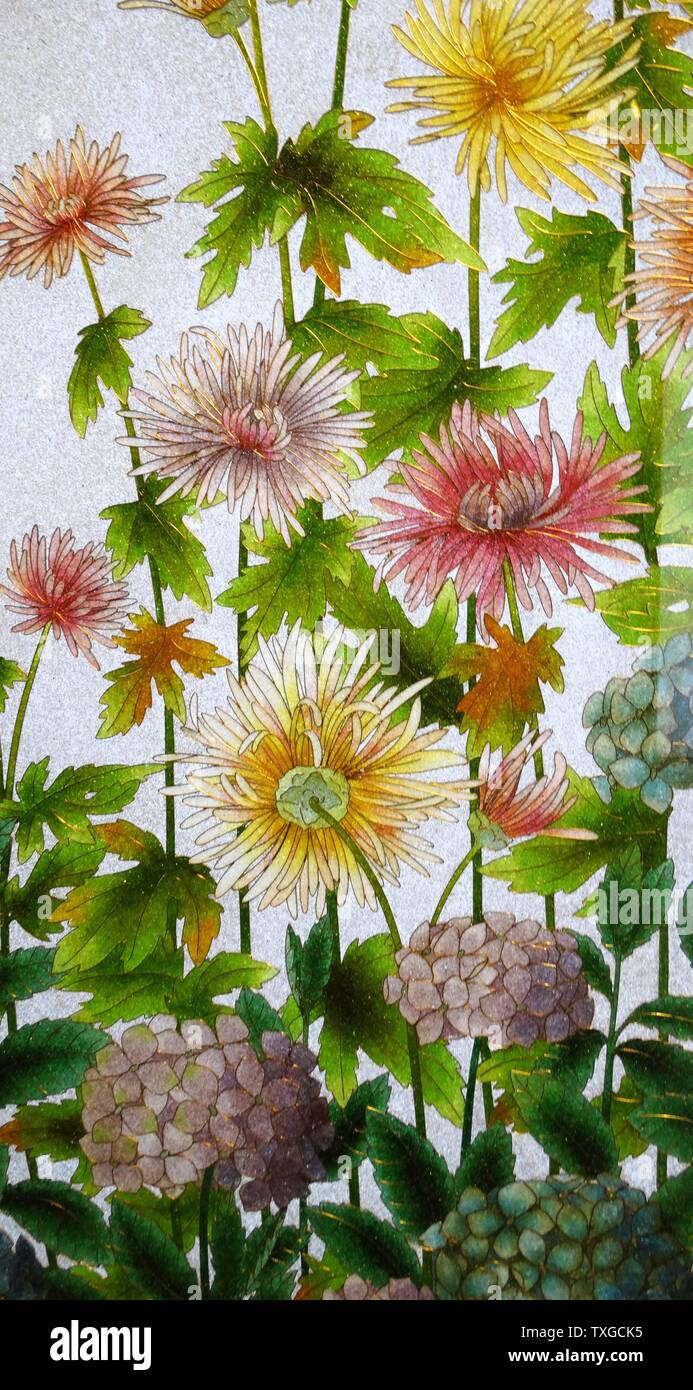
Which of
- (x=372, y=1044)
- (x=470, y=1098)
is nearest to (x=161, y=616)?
(x=372, y=1044)

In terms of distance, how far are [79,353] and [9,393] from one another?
98 mm

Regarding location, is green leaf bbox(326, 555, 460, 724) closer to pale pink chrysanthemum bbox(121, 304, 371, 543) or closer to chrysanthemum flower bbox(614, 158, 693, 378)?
pale pink chrysanthemum bbox(121, 304, 371, 543)

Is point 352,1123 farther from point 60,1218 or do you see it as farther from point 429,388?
point 429,388

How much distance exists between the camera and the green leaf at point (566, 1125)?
109 cm

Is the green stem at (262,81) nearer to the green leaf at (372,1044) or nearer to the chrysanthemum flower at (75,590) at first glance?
the chrysanthemum flower at (75,590)

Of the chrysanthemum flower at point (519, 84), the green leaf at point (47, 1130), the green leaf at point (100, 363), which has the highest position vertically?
the chrysanthemum flower at point (519, 84)

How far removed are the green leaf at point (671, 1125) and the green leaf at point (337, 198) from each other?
3.26 feet

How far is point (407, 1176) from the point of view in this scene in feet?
3.58

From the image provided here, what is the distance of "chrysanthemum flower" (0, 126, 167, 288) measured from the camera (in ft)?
3.66

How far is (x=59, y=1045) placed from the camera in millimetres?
1121

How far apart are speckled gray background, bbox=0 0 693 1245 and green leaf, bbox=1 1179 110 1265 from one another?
0.12 feet

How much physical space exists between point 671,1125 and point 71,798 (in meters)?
0.80
